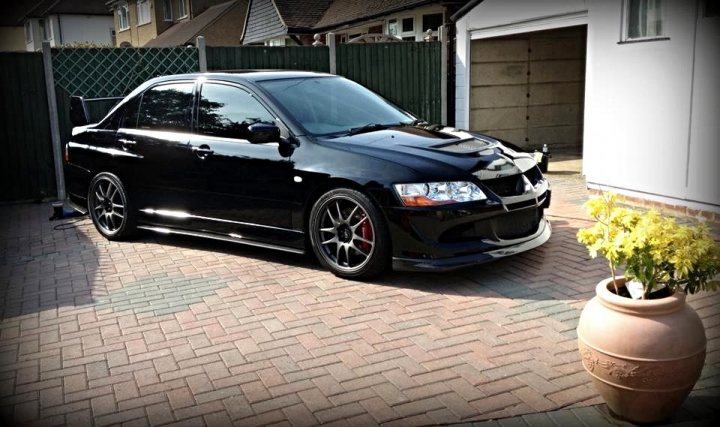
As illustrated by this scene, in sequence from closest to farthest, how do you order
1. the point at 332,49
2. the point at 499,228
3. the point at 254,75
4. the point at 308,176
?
1. the point at 499,228
2. the point at 308,176
3. the point at 254,75
4. the point at 332,49

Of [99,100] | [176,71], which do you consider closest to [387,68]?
[176,71]

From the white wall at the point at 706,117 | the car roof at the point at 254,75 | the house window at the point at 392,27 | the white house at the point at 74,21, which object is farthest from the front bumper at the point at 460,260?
the white house at the point at 74,21

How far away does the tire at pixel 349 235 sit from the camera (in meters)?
5.55

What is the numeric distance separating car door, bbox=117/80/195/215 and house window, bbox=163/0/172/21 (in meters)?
32.0

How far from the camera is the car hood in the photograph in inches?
218

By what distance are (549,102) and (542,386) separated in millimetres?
11847

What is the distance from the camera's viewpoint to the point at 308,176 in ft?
19.3

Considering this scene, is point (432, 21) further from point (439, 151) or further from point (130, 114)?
point (439, 151)

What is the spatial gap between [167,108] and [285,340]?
353 cm

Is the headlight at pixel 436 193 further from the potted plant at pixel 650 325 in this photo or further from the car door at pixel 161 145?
the car door at pixel 161 145

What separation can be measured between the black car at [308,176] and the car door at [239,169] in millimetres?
13

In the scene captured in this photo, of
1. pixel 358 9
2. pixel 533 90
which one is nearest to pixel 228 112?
pixel 533 90

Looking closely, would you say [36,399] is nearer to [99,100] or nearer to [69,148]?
[69,148]

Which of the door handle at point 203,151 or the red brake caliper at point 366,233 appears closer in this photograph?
the red brake caliper at point 366,233
